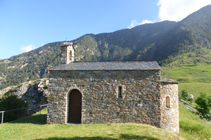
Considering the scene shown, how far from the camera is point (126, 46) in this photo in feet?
520

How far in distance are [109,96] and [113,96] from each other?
36 centimetres

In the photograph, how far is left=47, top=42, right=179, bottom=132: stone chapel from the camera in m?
9.95

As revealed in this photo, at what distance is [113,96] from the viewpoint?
33.7 ft

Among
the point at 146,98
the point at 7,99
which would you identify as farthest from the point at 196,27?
→ the point at 7,99

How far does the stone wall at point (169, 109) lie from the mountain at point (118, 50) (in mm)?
91763

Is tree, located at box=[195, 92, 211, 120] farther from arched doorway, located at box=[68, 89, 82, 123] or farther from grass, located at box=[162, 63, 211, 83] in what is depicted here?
grass, located at box=[162, 63, 211, 83]

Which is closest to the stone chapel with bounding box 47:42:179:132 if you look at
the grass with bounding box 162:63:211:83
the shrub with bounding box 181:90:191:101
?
the shrub with bounding box 181:90:191:101

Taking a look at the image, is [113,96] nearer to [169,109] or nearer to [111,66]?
[111,66]

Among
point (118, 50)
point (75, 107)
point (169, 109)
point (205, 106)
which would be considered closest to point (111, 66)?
point (75, 107)

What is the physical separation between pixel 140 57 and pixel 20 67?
412 ft

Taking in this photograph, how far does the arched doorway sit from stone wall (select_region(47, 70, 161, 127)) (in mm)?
471

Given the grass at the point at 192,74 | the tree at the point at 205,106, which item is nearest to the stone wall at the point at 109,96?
the tree at the point at 205,106

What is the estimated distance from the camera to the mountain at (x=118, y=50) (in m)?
103

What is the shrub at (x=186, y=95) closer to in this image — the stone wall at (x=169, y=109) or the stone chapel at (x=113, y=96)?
the stone chapel at (x=113, y=96)
